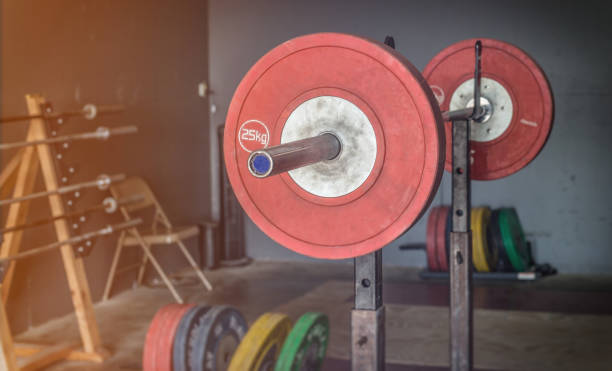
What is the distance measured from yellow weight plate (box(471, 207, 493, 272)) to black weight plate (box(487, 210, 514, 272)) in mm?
87

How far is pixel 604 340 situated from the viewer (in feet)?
11.1

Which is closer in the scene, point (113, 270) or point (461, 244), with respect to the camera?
point (461, 244)

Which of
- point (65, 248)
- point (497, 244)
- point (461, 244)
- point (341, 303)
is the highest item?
point (461, 244)

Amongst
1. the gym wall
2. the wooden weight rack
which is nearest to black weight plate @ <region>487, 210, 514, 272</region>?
the gym wall

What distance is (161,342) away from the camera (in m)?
2.54

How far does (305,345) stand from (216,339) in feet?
1.21

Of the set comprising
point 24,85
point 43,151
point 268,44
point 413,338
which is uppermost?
point 268,44

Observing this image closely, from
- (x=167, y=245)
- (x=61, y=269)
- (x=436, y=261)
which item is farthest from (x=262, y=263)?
(x=61, y=269)

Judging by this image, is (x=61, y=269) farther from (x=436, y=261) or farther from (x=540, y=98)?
(x=540, y=98)

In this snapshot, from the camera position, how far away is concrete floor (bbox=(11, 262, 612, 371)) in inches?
129

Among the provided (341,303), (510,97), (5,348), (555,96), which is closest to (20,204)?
(5,348)

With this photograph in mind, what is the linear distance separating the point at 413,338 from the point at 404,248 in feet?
6.39

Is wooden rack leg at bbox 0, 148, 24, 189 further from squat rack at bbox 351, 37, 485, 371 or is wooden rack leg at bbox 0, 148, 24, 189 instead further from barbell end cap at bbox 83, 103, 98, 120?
squat rack at bbox 351, 37, 485, 371

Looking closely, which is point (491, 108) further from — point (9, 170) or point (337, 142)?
point (9, 170)
